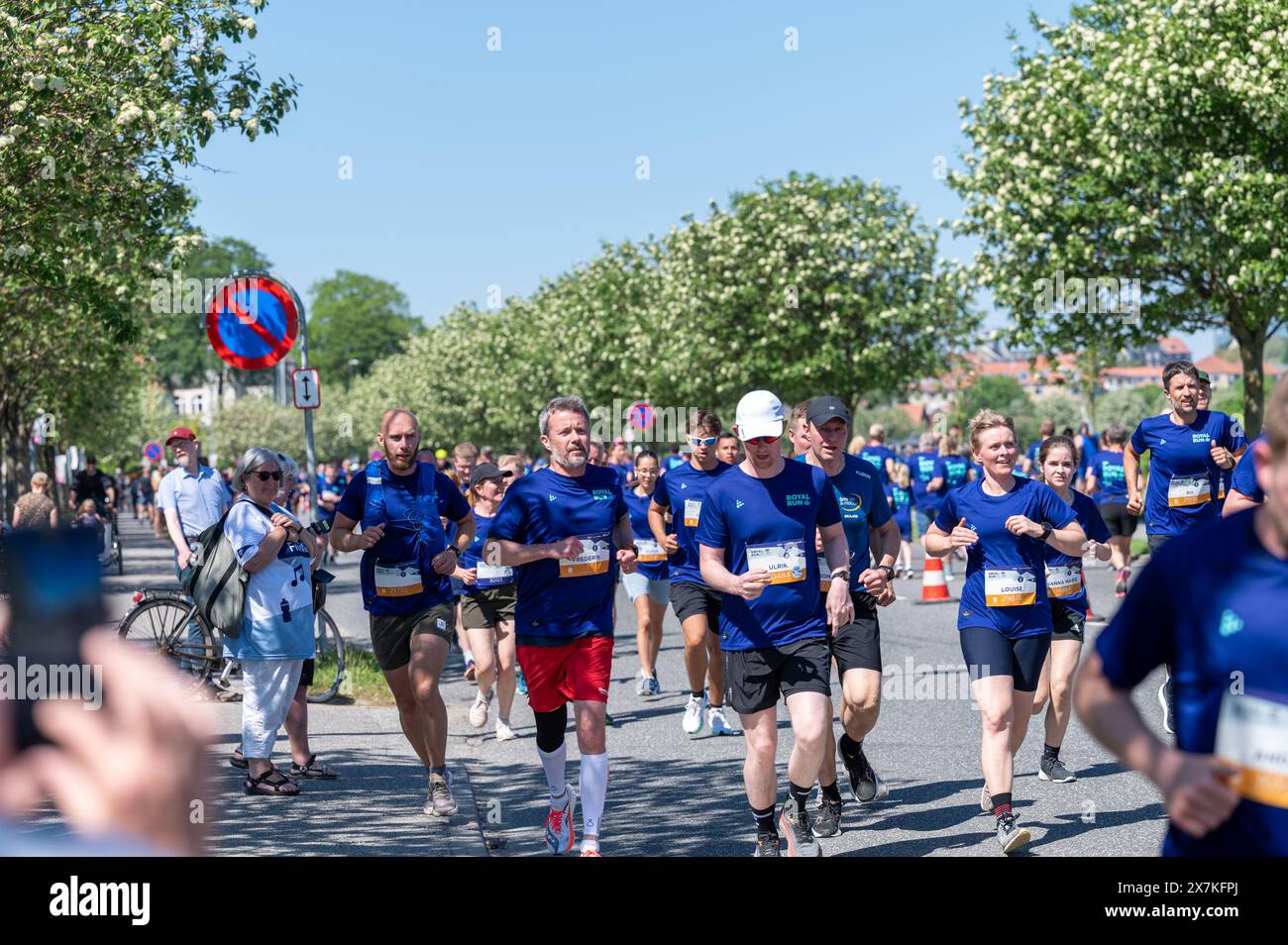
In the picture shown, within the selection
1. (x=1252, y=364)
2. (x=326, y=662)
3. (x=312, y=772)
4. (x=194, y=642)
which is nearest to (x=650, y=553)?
(x=326, y=662)

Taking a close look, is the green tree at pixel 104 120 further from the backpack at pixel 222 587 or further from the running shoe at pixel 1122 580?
the running shoe at pixel 1122 580

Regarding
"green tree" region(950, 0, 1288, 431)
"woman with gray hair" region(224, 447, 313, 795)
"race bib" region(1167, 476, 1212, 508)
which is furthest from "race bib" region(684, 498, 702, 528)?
Result: "green tree" region(950, 0, 1288, 431)

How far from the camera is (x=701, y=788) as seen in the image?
8.37 m

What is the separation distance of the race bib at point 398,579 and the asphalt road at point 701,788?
110 cm

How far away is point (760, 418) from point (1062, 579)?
269 centimetres

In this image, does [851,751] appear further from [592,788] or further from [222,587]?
[222,587]

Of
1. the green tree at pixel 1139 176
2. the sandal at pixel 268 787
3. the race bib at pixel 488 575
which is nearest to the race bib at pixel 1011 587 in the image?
the sandal at pixel 268 787

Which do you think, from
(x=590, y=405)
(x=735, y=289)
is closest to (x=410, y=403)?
(x=590, y=405)

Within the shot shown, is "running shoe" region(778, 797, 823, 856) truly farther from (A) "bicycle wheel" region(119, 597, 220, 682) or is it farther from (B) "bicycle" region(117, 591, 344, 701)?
(A) "bicycle wheel" region(119, 597, 220, 682)

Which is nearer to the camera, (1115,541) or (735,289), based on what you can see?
(1115,541)

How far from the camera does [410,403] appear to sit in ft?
304

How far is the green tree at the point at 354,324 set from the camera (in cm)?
13925
